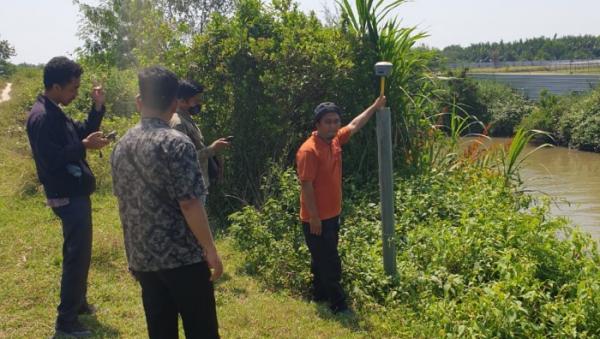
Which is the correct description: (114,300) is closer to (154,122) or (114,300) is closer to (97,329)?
(97,329)

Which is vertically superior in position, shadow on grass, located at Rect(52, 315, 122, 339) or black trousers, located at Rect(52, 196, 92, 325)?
black trousers, located at Rect(52, 196, 92, 325)

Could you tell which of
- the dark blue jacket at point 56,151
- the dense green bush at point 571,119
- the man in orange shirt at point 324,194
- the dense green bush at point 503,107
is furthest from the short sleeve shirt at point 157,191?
the dense green bush at point 503,107

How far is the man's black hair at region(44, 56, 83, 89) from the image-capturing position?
143 inches

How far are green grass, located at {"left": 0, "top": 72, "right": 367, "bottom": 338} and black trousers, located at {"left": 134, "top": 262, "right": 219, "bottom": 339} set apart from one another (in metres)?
1.15

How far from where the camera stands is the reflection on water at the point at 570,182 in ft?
32.2

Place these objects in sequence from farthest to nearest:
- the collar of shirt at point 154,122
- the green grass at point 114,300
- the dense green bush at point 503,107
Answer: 1. the dense green bush at point 503,107
2. the green grass at point 114,300
3. the collar of shirt at point 154,122

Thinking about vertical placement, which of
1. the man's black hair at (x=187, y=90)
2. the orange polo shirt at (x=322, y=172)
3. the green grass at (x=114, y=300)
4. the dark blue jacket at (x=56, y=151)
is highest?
the man's black hair at (x=187, y=90)

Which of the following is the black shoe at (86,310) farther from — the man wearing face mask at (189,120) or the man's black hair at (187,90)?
the man's black hair at (187,90)

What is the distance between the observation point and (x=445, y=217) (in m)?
5.62

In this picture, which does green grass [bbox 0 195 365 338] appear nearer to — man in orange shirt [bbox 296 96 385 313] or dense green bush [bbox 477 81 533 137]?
man in orange shirt [bbox 296 96 385 313]

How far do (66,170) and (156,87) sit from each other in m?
1.41

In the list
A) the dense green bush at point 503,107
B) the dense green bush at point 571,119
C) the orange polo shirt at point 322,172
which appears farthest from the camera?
the dense green bush at point 503,107

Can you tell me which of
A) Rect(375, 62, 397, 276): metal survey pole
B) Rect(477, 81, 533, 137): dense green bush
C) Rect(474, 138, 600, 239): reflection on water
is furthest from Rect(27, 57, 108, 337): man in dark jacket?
Rect(477, 81, 533, 137): dense green bush

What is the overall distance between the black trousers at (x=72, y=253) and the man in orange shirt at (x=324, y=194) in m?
1.48
